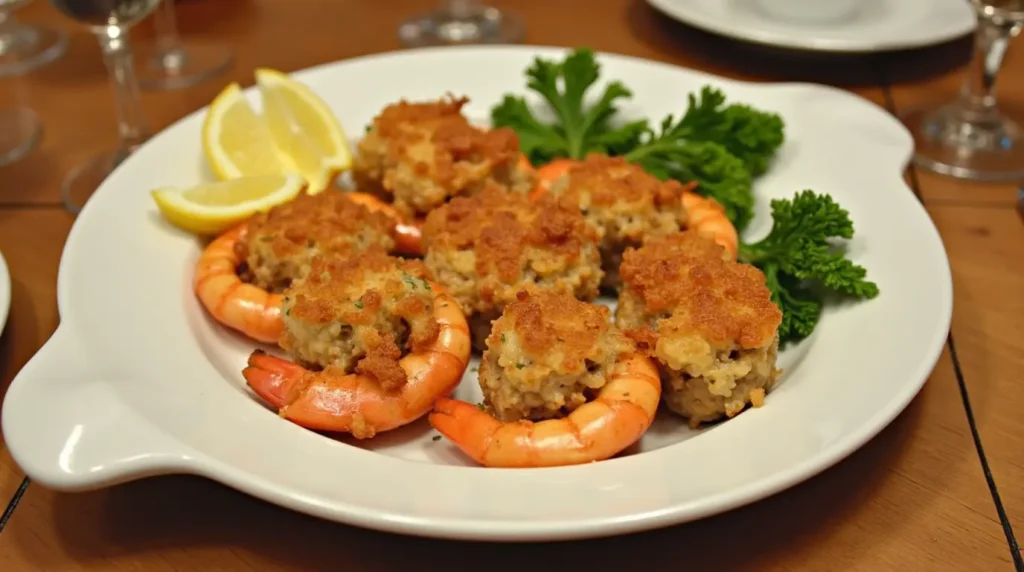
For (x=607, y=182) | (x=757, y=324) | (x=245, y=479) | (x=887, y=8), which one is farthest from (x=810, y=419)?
(x=887, y=8)

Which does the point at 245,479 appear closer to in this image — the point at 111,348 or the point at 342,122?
the point at 111,348

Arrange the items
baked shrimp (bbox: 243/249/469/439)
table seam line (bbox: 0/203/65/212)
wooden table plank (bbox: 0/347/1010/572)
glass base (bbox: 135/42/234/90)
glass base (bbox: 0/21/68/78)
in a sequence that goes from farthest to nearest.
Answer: glass base (bbox: 0/21/68/78)
glass base (bbox: 135/42/234/90)
table seam line (bbox: 0/203/65/212)
baked shrimp (bbox: 243/249/469/439)
wooden table plank (bbox: 0/347/1010/572)

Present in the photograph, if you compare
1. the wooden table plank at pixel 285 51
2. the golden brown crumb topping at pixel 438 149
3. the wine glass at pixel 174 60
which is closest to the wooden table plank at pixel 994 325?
the wooden table plank at pixel 285 51

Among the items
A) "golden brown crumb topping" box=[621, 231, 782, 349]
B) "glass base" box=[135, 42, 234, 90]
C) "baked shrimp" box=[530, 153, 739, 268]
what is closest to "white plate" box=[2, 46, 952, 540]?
"golden brown crumb topping" box=[621, 231, 782, 349]

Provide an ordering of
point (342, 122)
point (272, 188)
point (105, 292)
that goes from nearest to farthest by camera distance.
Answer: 1. point (105, 292)
2. point (272, 188)
3. point (342, 122)

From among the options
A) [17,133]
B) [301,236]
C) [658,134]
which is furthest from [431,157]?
[17,133]

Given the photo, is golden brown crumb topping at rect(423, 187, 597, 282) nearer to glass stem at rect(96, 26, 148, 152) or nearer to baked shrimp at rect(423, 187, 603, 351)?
baked shrimp at rect(423, 187, 603, 351)
